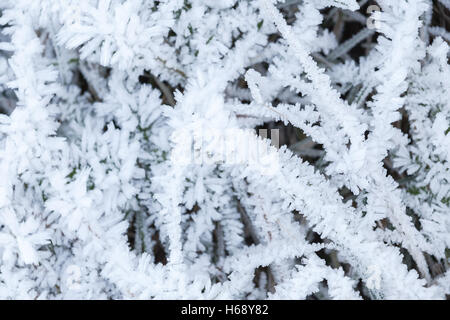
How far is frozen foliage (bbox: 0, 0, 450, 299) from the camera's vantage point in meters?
0.60

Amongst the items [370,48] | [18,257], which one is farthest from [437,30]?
[18,257]

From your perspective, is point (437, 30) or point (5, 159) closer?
point (5, 159)

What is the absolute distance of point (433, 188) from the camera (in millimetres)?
666

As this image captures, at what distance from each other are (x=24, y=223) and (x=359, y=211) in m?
0.44

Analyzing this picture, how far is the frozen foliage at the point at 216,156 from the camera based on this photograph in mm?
597

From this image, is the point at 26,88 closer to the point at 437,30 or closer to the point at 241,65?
the point at 241,65

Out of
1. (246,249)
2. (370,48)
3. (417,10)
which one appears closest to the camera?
(417,10)

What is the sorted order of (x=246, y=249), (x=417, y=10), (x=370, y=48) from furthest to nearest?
(x=370, y=48)
(x=246, y=249)
(x=417, y=10)

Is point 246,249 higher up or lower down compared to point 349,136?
lower down

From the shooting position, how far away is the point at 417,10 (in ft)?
1.93

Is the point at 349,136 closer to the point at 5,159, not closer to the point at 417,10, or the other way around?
the point at 417,10

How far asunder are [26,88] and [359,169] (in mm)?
442

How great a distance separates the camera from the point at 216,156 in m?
0.64
